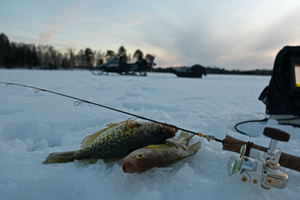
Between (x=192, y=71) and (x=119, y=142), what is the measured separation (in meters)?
19.3

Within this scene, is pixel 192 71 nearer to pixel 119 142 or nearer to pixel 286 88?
pixel 286 88

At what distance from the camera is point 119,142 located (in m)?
1.54

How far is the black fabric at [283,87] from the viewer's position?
266 centimetres

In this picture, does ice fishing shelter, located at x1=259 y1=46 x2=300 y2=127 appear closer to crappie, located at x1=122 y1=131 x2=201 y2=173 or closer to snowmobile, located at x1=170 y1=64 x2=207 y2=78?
crappie, located at x1=122 y1=131 x2=201 y2=173

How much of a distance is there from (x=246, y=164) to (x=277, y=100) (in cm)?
238

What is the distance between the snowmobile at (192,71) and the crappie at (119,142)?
18.6 meters

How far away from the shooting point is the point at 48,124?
2.73 m

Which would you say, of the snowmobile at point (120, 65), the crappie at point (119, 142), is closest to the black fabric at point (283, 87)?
the crappie at point (119, 142)

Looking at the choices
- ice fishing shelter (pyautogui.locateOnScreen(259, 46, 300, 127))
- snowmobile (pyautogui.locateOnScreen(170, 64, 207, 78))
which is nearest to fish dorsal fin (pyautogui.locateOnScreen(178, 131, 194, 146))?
ice fishing shelter (pyautogui.locateOnScreen(259, 46, 300, 127))

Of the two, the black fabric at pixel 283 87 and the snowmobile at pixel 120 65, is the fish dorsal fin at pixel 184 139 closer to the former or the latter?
the black fabric at pixel 283 87

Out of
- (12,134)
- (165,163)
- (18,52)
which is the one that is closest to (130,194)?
(165,163)

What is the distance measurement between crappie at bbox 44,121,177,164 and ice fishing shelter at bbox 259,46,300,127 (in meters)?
2.34

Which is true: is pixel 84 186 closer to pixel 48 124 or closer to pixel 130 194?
pixel 130 194

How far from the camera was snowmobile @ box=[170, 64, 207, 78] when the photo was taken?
19.2 meters
